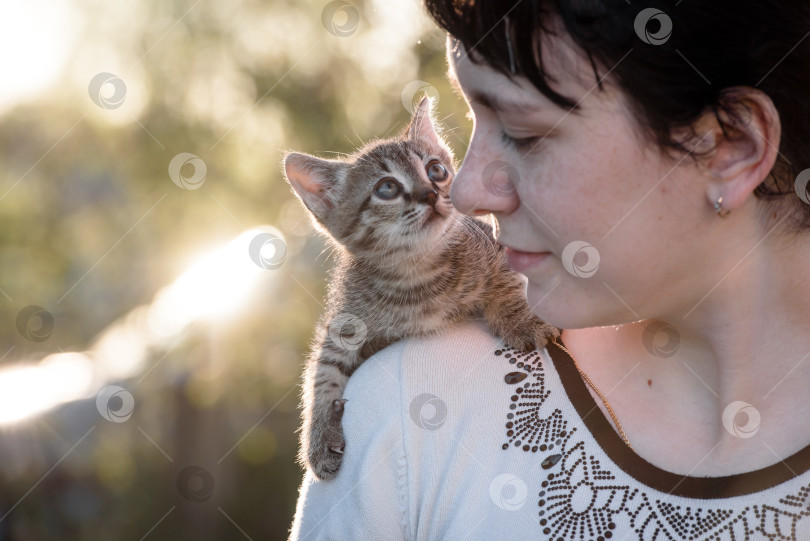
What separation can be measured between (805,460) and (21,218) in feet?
27.0

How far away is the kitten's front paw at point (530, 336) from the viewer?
1.96m

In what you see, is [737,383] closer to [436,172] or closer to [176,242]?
A: [436,172]

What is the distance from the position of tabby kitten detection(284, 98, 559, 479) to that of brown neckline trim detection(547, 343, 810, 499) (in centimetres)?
23

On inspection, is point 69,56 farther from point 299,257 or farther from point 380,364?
point 380,364

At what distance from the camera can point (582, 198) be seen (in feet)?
4.94

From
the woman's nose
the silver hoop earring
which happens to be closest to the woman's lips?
the woman's nose

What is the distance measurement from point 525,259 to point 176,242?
5.70 m

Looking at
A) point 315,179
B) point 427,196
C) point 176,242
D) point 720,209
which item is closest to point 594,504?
point 720,209

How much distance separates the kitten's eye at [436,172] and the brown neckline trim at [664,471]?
4.41 feet

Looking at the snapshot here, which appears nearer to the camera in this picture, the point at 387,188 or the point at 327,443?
the point at 327,443

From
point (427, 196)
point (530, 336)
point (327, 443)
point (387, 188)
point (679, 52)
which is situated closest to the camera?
point (679, 52)

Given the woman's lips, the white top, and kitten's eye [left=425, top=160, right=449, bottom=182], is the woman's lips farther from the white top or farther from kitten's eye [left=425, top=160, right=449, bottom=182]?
kitten's eye [left=425, top=160, right=449, bottom=182]

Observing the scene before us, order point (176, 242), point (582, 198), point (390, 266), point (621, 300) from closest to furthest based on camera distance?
point (582, 198) → point (621, 300) → point (390, 266) → point (176, 242)

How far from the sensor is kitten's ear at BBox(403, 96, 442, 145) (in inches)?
127
